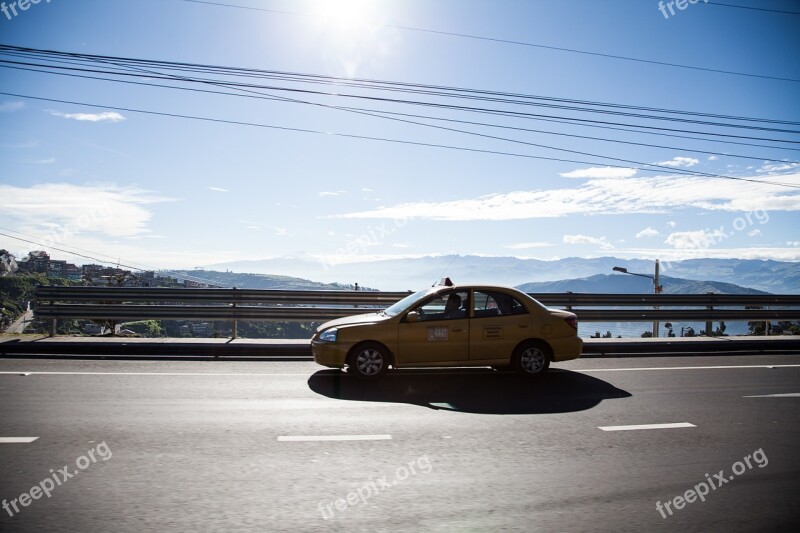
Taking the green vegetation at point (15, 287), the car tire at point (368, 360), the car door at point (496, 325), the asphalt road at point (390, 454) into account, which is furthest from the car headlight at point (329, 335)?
the green vegetation at point (15, 287)

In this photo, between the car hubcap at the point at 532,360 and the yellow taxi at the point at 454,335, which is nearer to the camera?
the yellow taxi at the point at 454,335

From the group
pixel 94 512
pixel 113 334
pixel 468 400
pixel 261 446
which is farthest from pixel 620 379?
pixel 113 334

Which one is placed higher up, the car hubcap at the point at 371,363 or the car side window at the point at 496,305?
the car side window at the point at 496,305

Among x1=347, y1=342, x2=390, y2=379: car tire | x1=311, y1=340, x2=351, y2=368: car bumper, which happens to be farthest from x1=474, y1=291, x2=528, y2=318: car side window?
x1=311, y1=340, x2=351, y2=368: car bumper

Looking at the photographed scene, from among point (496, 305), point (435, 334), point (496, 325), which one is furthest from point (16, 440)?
point (496, 305)

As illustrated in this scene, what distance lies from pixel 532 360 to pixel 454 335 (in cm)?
144

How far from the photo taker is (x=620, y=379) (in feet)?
30.9

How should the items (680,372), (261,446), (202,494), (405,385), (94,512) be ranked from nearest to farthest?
(94,512)
(202,494)
(261,446)
(405,385)
(680,372)

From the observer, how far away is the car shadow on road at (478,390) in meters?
7.28

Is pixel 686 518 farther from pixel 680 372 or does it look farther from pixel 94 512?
pixel 680 372

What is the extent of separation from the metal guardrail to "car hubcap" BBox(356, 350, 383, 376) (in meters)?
4.35

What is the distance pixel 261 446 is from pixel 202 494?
123cm

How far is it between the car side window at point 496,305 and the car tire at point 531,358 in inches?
23.2

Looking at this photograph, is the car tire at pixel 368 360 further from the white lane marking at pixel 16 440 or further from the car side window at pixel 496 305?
the white lane marking at pixel 16 440
